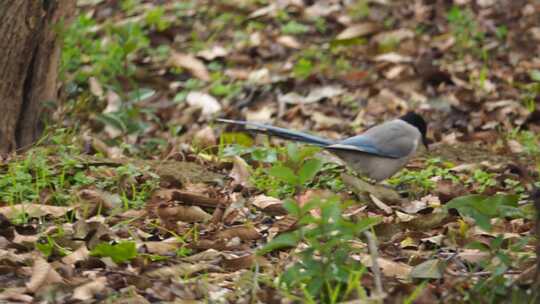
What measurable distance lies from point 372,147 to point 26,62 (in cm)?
197

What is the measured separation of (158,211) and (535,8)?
217 inches

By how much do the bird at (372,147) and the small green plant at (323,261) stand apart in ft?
6.93

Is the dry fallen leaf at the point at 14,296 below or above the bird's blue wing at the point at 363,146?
above

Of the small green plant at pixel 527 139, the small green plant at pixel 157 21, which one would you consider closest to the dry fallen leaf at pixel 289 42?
the small green plant at pixel 157 21

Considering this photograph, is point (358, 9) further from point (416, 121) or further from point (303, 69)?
point (416, 121)

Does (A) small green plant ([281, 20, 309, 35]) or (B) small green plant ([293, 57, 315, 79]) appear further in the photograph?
(A) small green plant ([281, 20, 309, 35])

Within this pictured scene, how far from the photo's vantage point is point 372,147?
19.3ft

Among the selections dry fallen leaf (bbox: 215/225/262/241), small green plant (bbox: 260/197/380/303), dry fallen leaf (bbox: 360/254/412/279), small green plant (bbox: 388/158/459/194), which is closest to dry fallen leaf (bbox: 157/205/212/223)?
dry fallen leaf (bbox: 215/225/262/241)

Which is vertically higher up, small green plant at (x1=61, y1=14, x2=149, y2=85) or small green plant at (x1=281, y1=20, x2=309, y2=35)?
small green plant at (x1=61, y1=14, x2=149, y2=85)

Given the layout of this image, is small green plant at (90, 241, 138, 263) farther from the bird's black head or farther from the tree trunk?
the bird's black head

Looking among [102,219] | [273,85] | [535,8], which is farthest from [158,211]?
[535,8]

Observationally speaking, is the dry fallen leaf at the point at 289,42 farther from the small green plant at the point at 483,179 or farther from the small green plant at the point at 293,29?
the small green plant at the point at 483,179

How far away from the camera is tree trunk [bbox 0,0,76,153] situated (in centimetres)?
580

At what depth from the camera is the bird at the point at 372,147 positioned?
5.72 m
